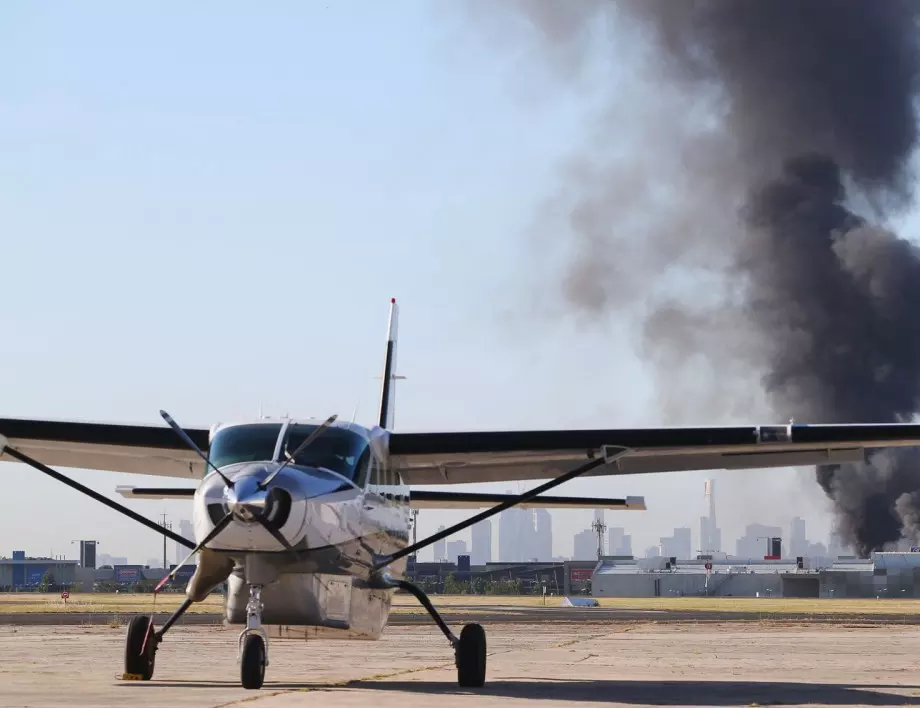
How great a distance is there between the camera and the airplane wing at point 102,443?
1836 centimetres

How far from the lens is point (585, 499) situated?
2498cm

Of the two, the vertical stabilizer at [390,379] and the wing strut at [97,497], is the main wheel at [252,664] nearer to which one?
the wing strut at [97,497]

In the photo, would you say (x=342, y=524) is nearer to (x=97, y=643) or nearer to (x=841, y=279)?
(x=97, y=643)

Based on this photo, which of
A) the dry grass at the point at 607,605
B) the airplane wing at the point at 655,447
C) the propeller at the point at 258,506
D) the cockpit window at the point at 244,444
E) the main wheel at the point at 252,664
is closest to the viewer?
the propeller at the point at 258,506

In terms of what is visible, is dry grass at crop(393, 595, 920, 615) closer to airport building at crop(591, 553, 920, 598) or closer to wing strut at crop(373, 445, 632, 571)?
airport building at crop(591, 553, 920, 598)

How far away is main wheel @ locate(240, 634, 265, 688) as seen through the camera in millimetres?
15266

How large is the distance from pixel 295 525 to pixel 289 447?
4.10ft

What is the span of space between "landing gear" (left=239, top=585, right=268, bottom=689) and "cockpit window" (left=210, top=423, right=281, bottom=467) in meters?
1.62

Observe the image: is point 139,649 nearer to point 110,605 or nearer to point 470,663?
point 470,663

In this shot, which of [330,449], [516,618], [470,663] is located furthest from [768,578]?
[330,449]

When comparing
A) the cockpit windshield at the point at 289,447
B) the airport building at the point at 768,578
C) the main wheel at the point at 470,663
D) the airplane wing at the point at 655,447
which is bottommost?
the main wheel at the point at 470,663

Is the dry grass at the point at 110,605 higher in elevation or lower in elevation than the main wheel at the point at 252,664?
lower

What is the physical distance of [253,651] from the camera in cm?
1529

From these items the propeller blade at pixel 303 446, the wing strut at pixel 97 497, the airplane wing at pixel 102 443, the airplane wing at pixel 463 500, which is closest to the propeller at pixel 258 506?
the propeller blade at pixel 303 446
